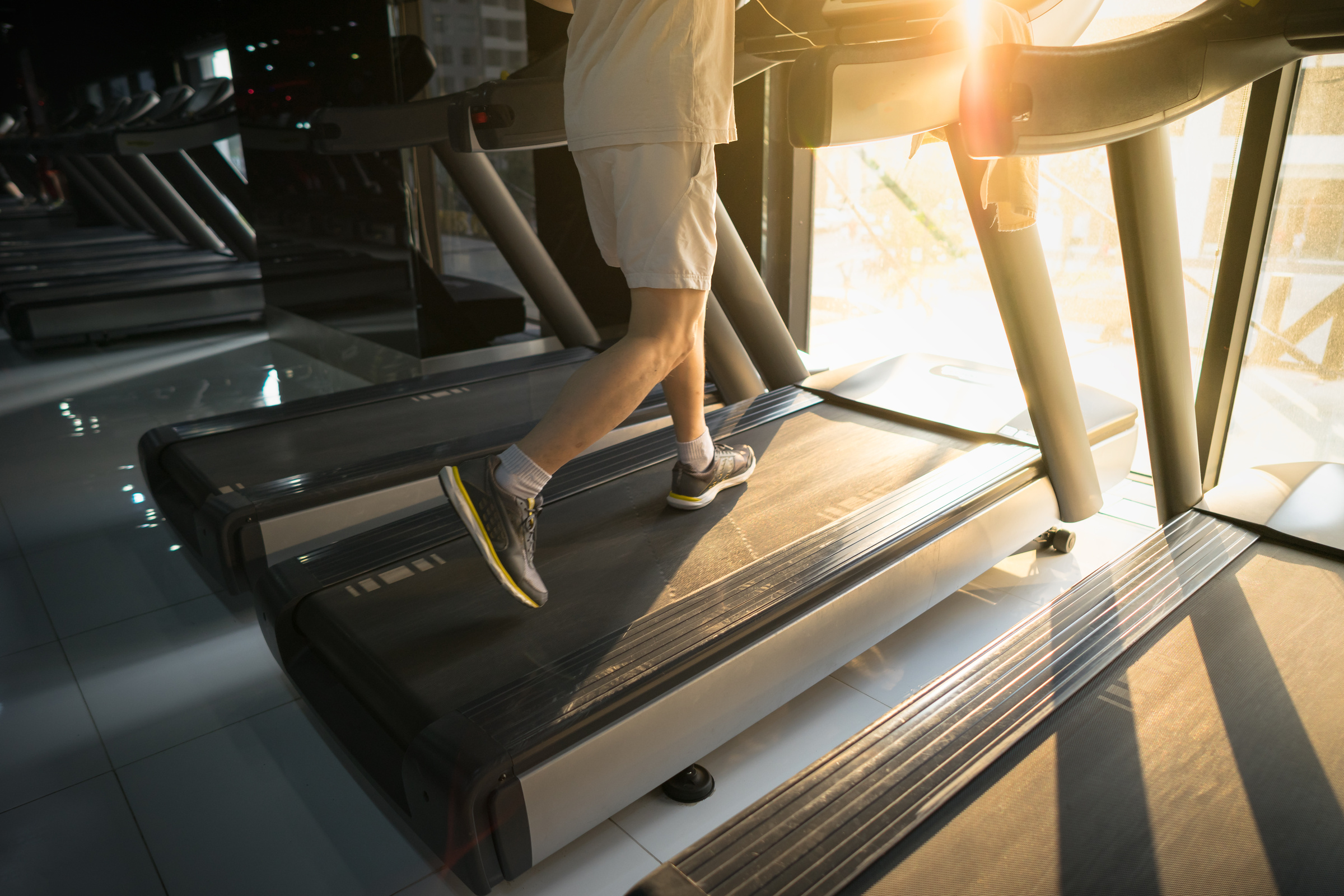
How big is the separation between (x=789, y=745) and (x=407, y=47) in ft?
9.68

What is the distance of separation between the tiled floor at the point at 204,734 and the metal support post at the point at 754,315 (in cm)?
100

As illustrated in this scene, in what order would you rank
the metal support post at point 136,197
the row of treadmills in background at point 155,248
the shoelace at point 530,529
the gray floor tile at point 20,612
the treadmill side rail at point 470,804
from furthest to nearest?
1. the metal support post at point 136,197
2. the row of treadmills in background at point 155,248
3. the gray floor tile at point 20,612
4. the shoelace at point 530,529
5. the treadmill side rail at point 470,804

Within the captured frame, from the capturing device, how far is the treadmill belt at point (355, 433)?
2.30 metres

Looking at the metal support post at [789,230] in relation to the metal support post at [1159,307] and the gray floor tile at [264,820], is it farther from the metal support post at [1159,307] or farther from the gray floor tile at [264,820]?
the gray floor tile at [264,820]

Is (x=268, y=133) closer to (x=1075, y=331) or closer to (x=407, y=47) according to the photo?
(x=407, y=47)

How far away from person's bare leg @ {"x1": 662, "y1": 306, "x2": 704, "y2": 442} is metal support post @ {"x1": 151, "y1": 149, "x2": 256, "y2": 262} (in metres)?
4.63

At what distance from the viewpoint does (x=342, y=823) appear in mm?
1373

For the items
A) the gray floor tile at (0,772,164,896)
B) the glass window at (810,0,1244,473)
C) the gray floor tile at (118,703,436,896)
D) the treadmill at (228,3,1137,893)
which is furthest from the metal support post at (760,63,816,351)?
the gray floor tile at (0,772,164,896)

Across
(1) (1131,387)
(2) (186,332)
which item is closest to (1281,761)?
(1) (1131,387)

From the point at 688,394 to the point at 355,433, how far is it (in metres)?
1.24

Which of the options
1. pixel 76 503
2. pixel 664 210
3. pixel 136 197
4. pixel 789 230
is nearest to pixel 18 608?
pixel 76 503

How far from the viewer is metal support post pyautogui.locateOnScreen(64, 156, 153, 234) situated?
6188 mm

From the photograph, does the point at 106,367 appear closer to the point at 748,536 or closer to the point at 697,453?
the point at 697,453

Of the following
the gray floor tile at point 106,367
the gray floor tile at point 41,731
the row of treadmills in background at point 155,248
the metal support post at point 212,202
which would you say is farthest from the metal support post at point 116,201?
the gray floor tile at point 41,731
